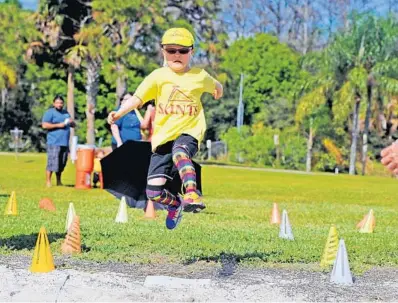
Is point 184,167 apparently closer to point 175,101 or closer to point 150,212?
point 175,101

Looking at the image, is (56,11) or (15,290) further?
(56,11)

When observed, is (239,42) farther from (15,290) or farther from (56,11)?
(15,290)

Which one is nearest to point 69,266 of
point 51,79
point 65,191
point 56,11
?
point 65,191

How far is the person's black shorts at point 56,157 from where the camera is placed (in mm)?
16734

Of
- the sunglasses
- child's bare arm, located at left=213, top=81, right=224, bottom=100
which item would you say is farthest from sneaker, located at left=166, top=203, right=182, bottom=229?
the sunglasses

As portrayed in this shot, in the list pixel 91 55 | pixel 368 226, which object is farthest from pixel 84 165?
pixel 91 55

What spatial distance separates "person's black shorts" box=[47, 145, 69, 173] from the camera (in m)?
16.7

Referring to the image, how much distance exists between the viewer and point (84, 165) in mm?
17406

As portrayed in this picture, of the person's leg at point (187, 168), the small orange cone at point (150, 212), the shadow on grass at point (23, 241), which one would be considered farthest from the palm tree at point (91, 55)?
the person's leg at point (187, 168)

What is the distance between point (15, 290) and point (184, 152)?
1.89 m

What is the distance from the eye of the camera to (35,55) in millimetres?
40156

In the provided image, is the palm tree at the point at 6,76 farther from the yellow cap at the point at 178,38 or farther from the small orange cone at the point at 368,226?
the yellow cap at the point at 178,38

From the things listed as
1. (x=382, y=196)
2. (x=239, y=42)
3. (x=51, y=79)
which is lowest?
(x=382, y=196)

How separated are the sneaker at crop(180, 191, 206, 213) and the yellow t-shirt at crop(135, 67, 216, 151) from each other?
0.57m
